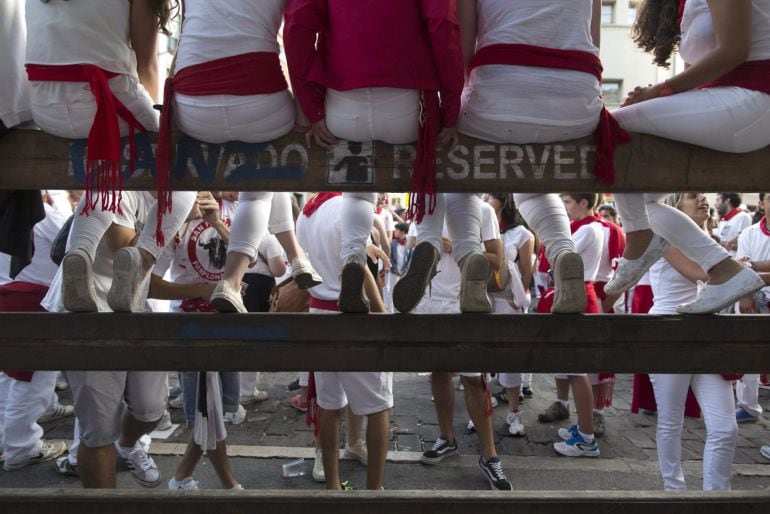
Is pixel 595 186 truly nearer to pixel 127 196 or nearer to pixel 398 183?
pixel 398 183

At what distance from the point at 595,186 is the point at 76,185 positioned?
188cm

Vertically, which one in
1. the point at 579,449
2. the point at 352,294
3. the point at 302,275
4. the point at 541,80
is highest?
the point at 541,80

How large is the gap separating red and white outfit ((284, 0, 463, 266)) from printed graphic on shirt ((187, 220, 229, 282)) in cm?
221

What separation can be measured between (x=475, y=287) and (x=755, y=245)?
14.8ft

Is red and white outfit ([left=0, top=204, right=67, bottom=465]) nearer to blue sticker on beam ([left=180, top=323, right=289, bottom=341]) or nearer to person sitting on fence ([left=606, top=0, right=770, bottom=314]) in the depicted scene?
blue sticker on beam ([left=180, top=323, right=289, bottom=341])

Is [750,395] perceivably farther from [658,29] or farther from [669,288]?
[658,29]

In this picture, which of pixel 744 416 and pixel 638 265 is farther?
pixel 744 416

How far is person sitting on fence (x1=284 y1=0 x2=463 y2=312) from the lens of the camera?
2.04 metres

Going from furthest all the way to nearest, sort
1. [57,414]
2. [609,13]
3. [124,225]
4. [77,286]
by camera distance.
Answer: [609,13], [57,414], [124,225], [77,286]

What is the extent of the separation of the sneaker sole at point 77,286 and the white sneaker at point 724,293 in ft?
7.45

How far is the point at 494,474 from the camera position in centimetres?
427

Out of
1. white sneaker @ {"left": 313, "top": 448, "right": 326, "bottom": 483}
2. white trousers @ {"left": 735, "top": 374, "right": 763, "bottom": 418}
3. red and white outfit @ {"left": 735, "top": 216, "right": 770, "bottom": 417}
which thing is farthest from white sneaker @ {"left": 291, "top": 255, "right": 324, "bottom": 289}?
white trousers @ {"left": 735, "top": 374, "right": 763, "bottom": 418}

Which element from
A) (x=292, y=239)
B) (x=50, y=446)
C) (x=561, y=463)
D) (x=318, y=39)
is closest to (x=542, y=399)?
(x=561, y=463)
